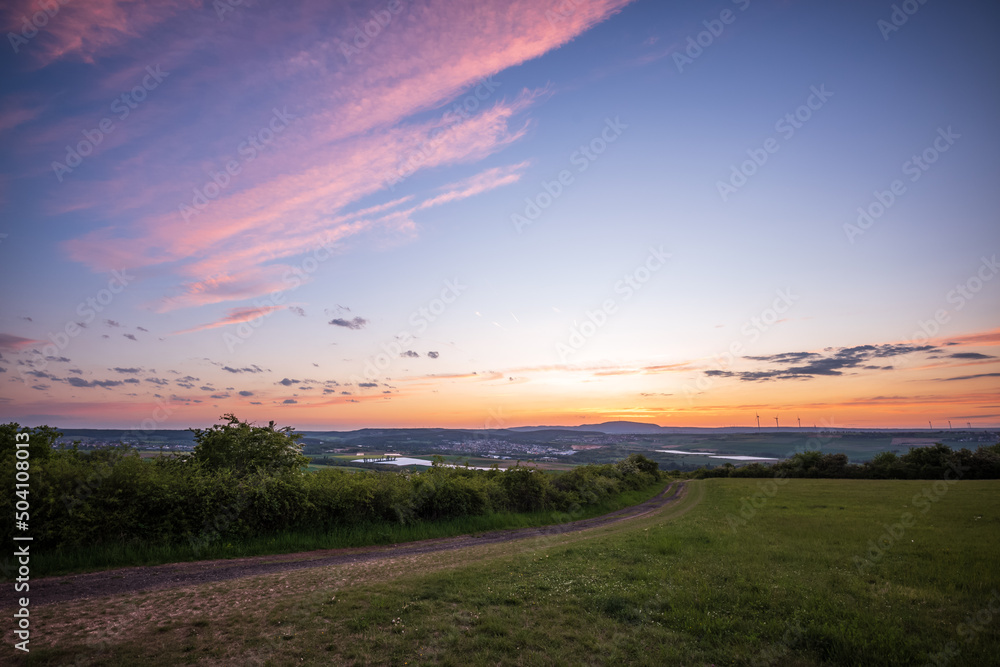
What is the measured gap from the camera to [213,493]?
16047mm

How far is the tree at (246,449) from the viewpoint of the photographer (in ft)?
63.1

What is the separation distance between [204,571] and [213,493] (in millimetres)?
4087

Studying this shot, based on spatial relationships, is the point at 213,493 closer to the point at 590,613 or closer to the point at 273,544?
the point at 273,544

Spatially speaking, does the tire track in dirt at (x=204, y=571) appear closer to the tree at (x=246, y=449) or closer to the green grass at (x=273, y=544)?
the green grass at (x=273, y=544)

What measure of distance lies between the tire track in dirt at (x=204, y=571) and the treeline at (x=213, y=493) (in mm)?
1943

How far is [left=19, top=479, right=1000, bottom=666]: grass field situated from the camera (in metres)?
6.41

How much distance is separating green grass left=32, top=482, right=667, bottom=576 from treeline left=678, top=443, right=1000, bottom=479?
55.0m

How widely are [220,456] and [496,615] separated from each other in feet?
54.8

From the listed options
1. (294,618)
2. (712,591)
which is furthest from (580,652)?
(294,618)

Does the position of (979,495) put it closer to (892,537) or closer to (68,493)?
(892,537)

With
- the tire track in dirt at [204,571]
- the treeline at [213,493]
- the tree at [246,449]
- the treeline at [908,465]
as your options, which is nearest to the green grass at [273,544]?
the treeline at [213,493]

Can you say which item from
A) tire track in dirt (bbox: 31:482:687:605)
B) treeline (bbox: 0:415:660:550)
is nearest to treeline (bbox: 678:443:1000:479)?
treeline (bbox: 0:415:660:550)

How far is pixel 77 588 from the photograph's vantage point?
10.5m

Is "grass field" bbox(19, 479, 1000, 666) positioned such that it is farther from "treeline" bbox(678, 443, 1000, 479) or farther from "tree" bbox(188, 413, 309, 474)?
"treeline" bbox(678, 443, 1000, 479)
